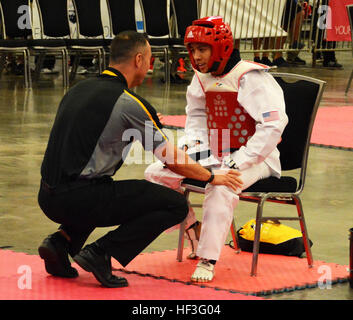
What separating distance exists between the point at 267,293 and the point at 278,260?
23.9 inches

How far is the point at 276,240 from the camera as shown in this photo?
14.4 feet

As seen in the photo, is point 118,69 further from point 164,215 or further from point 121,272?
point 121,272

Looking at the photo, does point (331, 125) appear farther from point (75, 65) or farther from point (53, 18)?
point (75, 65)

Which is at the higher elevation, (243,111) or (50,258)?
(243,111)

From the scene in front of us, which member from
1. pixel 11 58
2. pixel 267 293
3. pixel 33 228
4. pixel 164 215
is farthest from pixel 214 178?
pixel 11 58

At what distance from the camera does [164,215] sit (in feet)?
12.3

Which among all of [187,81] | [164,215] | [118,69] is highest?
[118,69]

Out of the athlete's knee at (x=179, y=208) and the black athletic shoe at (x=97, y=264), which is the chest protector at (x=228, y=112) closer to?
the athlete's knee at (x=179, y=208)

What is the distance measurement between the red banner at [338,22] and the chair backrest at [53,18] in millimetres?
4244

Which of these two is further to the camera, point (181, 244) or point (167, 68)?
point (167, 68)

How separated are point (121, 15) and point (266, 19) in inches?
103

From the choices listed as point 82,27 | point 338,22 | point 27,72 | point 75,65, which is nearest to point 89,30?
point 82,27

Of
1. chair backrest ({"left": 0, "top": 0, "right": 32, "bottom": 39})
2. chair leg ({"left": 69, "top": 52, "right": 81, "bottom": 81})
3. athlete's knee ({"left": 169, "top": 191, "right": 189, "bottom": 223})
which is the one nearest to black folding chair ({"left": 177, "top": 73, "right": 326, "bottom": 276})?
athlete's knee ({"left": 169, "top": 191, "right": 189, "bottom": 223})

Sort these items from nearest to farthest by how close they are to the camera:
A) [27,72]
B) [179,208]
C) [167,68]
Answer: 1. [179,208]
2. [27,72]
3. [167,68]
